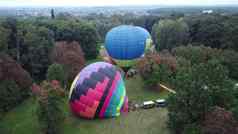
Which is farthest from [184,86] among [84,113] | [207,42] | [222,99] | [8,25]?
[207,42]

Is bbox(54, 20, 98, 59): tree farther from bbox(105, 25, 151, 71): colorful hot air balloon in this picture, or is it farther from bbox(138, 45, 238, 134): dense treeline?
→ bbox(138, 45, 238, 134): dense treeline

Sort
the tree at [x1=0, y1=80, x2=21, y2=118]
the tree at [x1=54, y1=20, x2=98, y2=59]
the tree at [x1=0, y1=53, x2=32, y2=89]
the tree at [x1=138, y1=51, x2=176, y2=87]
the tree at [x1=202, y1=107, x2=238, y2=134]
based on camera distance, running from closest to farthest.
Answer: the tree at [x1=202, y1=107, x2=238, y2=134]
the tree at [x1=0, y1=80, x2=21, y2=118]
the tree at [x1=0, y1=53, x2=32, y2=89]
the tree at [x1=138, y1=51, x2=176, y2=87]
the tree at [x1=54, y1=20, x2=98, y2=59]

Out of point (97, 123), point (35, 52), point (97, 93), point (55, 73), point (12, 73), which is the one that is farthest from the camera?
point (35, 52)

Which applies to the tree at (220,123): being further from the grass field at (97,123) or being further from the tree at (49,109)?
the tree at (49,109)

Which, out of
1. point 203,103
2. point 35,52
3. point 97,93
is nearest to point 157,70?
point 97,93

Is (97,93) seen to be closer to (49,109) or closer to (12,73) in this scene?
(49,109)

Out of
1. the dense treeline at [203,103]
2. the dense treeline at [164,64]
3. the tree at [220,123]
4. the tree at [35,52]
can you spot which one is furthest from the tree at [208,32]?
the tree at [220,123]

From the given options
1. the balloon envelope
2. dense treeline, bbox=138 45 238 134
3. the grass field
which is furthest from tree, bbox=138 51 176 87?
dense treeline, bbox=138 45 238 134
